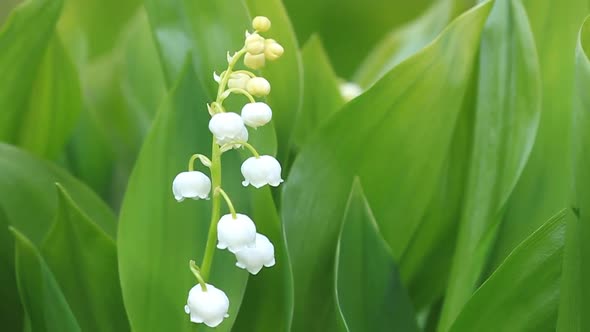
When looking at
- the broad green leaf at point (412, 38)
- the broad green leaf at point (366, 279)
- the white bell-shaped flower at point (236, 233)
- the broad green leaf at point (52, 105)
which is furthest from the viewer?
the broad green leaf at point (412, 38)

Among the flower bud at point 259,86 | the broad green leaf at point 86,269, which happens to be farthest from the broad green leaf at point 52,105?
the flower bud at point 259,86

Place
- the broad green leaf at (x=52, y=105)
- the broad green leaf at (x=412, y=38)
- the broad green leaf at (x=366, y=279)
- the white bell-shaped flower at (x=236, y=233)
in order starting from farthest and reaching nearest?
the broad green leaf at (x=412, y=38)
the broad green leaf at (x=52, y=105)
the broad green leaf at (x=366, y=279)
the white bell-shaped flower at (x=236, y=233)

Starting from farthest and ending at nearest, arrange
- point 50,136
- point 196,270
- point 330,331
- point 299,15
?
point 299,15
point 50,136
point 330,331
point 196,270

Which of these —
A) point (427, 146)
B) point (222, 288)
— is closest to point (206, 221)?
point (222, 288)

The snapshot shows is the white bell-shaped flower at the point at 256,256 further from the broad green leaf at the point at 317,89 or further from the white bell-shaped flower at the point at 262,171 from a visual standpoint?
the broad green leaf at the point at 317,89

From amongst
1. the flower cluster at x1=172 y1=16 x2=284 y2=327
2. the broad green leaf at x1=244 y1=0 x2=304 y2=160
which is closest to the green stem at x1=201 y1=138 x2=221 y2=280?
the flower cluster at x1=172 y1=16 x2=284 y2=327

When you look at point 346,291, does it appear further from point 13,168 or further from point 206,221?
point 13,168
